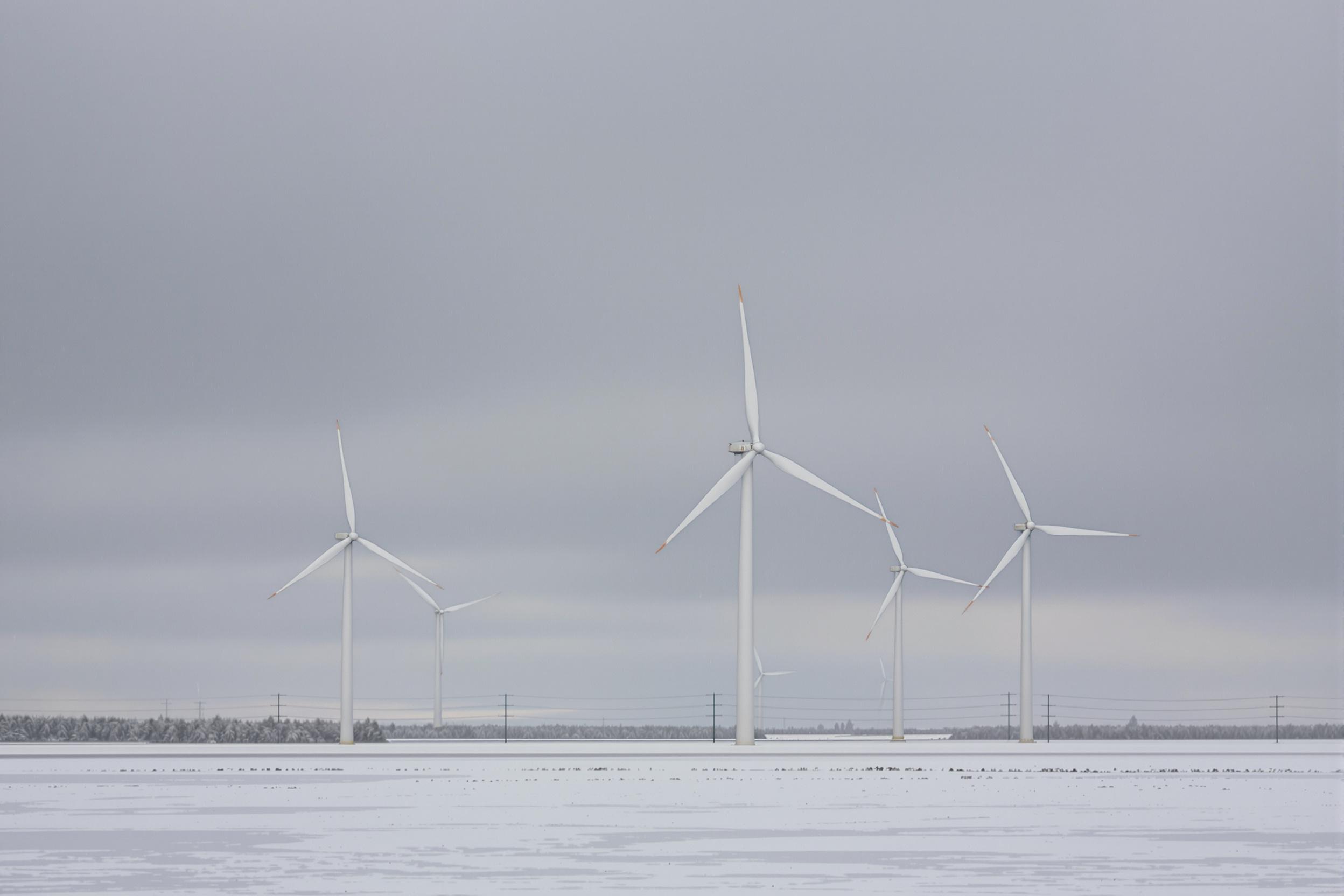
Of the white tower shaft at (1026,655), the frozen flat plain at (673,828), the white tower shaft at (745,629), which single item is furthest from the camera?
the white tower shaft at (1026,655)

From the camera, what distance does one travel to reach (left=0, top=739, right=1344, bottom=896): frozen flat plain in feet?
68.7

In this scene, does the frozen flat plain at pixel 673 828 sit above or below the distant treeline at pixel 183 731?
above

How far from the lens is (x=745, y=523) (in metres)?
71.5

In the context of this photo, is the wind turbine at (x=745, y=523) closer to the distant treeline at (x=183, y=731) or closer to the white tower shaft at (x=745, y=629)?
the white tower shaft at (x=745, y=629)

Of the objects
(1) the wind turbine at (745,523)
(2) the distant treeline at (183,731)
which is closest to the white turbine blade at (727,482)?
(1) the wind turbine at (745,523)

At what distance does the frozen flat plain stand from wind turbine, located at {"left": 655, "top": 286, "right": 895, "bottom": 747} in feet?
43.9

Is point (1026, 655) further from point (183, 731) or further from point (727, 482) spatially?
point (183, 731)

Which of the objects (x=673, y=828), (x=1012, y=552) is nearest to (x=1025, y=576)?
(x=1012, y=552)

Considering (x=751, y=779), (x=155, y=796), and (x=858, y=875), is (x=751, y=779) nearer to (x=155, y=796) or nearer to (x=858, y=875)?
(x=155, y=796)

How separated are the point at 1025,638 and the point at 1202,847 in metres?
59.3

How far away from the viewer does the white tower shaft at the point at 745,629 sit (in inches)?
2766

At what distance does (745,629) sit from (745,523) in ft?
15.7

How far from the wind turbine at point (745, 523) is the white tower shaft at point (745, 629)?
0.08 feet

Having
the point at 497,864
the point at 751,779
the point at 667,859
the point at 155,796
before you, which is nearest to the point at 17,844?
the point at 497,864
